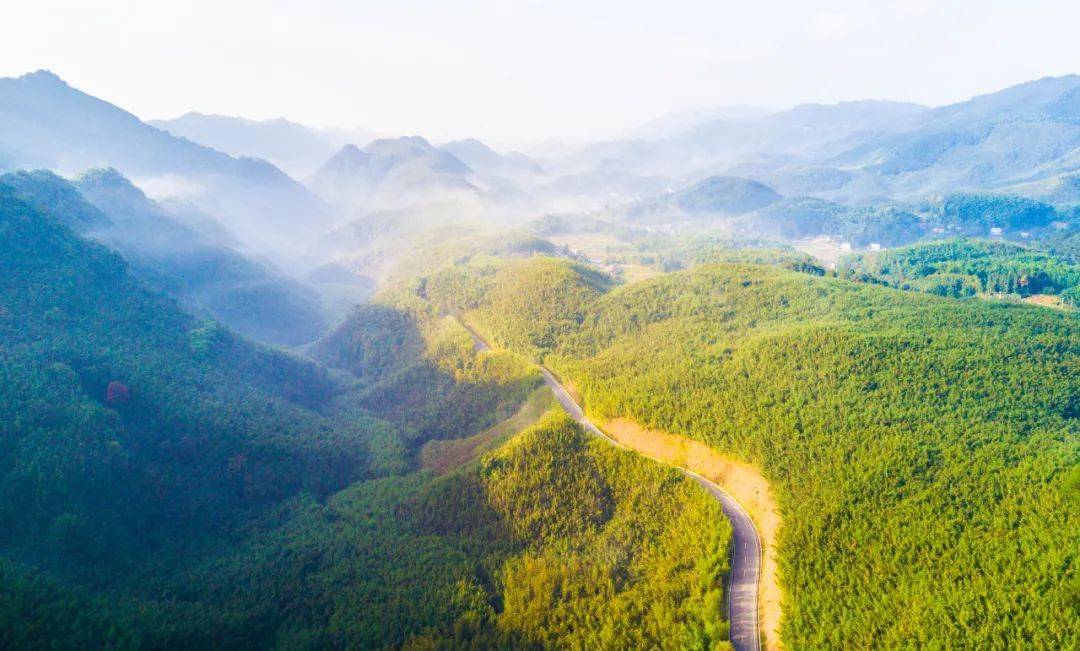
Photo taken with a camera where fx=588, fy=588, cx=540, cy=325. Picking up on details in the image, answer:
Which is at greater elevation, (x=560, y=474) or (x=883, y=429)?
(x=883, y=429)

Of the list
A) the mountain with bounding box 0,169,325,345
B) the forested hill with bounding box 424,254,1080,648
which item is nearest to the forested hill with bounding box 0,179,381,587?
the forested hill with bounding box 424,254,1080,648

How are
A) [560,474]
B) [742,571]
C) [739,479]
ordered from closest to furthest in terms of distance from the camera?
1. [742,571]
2. [739,479]
3. [560,474]

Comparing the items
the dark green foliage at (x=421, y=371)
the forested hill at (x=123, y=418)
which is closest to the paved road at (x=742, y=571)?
the dark green foliage at (x=421, y=371)

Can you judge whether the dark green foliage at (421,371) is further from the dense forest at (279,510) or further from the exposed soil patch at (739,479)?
the exposed soil patch at (739,479)

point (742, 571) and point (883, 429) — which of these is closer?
point (742, 571)

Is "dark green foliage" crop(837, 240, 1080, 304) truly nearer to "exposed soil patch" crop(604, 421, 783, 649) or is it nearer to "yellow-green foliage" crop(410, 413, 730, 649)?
"exposed soil patch" crop(604, 421, 783, 649)

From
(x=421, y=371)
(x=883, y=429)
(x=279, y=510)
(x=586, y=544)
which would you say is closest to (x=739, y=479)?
(x=883, y=429)

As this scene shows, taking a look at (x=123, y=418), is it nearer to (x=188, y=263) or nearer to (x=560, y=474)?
(x=560, y=474)

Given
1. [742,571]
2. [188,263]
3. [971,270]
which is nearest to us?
[742,571]
